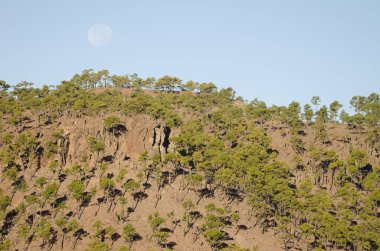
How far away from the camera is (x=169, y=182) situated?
107750 mm

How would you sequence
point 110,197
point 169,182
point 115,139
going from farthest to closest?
point 115,139 < point 169,182 < point 110,197

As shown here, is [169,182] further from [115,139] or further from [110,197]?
[115,139]

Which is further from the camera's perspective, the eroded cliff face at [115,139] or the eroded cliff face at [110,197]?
the eroded cliff face at [115,139]

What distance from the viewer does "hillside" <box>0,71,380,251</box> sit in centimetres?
9150

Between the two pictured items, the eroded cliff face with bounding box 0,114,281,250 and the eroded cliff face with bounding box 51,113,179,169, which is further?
the eroded cliff face with bounding box 51,113,179,169

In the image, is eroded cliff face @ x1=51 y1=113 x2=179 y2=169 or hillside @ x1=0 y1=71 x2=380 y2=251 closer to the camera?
hillside @ x1=0 y1=71 x2=380 y2=251

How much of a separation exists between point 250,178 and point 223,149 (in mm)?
16351

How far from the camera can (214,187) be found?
110 m

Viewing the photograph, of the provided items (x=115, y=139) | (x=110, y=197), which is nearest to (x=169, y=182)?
(x=110, y=197)

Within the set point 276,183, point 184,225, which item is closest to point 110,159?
point 184,225

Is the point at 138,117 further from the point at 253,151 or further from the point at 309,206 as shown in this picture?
the point at 309,206

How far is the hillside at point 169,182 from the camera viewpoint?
3602 inches

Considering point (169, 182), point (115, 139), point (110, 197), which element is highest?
point (115, 139)

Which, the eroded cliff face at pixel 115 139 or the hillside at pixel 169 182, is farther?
the eroded cliff face at pixel 115 139
